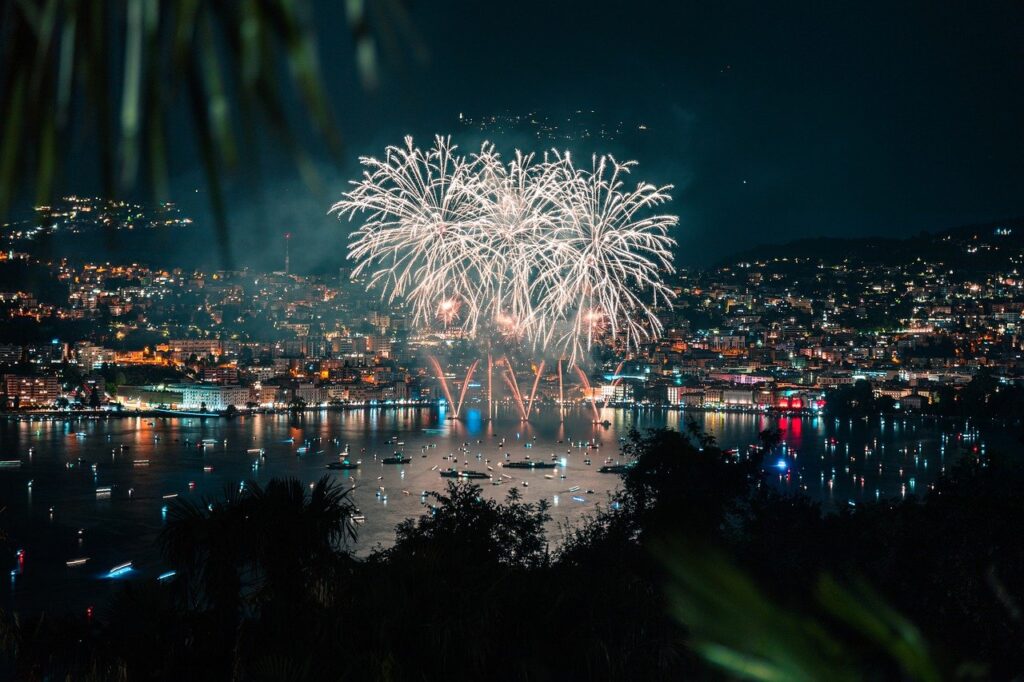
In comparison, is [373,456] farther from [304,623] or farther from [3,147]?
[3,147]

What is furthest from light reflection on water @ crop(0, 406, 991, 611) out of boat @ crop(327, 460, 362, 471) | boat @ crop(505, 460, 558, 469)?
boat @ crop(505, 460, 558, 469)

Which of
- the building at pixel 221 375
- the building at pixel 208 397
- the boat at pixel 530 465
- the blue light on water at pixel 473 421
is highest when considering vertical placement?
the building at pixel 221 375

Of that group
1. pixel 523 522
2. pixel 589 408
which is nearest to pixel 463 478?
pixel 523 522

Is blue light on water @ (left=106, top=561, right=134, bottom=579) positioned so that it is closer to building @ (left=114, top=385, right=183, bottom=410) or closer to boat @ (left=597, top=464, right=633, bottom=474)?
boat @ (left=597, top=464, right=633, bottom=474)

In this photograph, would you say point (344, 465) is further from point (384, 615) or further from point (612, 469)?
point (384, 615)

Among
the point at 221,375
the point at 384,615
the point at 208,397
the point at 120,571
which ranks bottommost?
the point at 120,571

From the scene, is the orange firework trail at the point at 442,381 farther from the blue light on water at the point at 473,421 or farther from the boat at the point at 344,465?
the boat at the point at 344,465

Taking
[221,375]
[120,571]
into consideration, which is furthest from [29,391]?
[120,571]

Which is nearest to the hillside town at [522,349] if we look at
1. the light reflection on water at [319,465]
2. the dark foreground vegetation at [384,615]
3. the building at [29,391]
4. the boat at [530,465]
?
the building at [29,391]
